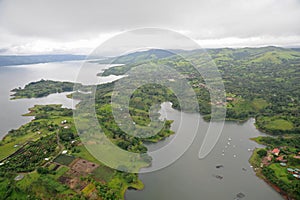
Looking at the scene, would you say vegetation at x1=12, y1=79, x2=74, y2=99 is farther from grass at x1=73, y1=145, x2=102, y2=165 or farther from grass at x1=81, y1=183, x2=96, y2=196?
grass at x1=81, y1=183, x2=96, y2=196

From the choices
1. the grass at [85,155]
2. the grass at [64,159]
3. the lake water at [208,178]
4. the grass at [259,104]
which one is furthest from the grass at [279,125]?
the grass at [64,159]

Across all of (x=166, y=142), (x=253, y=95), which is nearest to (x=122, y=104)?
(x=166, y=142)

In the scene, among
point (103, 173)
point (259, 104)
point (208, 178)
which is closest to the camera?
point (208, 178)

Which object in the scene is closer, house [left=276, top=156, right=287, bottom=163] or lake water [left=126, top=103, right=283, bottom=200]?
lake water [left=126, top=103, right=283, bottom=200]

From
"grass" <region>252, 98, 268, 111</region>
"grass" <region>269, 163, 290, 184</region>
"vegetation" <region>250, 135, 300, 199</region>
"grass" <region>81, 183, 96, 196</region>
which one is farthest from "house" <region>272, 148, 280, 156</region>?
"grass" <region>81, 183, 96, 196</region>

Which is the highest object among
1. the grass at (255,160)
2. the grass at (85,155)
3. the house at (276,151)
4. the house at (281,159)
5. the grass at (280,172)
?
the grass at (85,155)

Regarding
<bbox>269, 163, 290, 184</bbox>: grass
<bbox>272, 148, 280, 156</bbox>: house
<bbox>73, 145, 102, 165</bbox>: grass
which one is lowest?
<bbox>269, 163, 290, 184</bbox>: grass

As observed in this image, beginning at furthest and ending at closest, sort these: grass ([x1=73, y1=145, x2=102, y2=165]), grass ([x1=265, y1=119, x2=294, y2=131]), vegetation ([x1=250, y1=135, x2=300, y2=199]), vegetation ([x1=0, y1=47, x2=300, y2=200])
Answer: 1. grass ([x1=265, y1=119, x2=294, y2=131])
2. grass ([x1=73, y1=145, x2=102, y2=165])
3. vegetation ([x1=250, y1=135, x2=300, y2=199])
4. vegetation ([x1=0, y1=47, x2=300, y2=200])

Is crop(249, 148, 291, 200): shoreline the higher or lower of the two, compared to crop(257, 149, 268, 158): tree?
lower

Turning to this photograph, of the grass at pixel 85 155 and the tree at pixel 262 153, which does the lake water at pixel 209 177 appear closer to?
the tree at pixel 262 153

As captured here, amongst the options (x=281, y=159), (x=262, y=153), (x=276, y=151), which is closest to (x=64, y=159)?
(x=262, y=153)

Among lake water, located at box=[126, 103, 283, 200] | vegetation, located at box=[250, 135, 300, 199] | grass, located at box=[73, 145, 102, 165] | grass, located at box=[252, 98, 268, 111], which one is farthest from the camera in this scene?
grass, located at box=[252, 98, 268, 111]

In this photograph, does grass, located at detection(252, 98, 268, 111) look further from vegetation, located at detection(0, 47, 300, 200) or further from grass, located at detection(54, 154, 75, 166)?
grass, located at detection(54, 154, 75, 166)

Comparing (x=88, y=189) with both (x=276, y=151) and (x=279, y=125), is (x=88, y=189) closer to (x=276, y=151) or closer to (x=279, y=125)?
(x=276, y=151)
